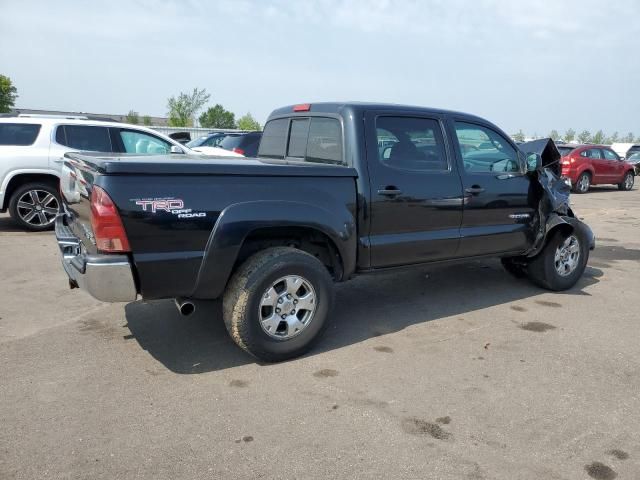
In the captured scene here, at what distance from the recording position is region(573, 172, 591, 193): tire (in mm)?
16828

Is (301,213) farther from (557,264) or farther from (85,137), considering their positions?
(85,137)

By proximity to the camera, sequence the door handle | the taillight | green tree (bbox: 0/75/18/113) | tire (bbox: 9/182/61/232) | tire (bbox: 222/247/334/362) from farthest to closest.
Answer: green tree (bbox: 0/75/18/113) → tire (bbox: 9/182/61/232) → the door handle → tire (bbox: 222/247/334/362) → the taillight

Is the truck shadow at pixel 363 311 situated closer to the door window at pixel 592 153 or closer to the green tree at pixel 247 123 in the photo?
the door window at pixel 592 153

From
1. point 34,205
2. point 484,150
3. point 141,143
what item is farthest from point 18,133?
point 484,150

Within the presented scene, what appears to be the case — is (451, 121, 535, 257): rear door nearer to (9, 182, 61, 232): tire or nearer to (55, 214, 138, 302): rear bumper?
(55, 214, 138, 302): rear bumper

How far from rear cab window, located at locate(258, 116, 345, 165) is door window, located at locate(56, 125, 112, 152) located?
13.0ft

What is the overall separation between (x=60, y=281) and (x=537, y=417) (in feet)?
15.7

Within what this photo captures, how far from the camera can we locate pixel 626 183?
62.6ft

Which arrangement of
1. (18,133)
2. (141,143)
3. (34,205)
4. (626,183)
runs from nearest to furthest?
(18,133), (34,205), (141,143), (626,183)

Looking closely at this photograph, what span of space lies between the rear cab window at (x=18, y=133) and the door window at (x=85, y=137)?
0.34m

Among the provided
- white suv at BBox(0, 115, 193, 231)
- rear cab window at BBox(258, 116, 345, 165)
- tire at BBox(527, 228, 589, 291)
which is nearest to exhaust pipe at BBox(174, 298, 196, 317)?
rear cab window at BBox(258, 116, 345, 165)

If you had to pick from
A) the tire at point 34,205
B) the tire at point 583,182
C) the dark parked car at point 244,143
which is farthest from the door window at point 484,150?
the tire at point 583,182

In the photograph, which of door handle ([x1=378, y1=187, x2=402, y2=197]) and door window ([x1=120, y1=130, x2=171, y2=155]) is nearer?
door handle ([x1=378, y1=187, x2=402, y2=197])

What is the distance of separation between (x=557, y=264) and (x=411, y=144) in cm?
234
